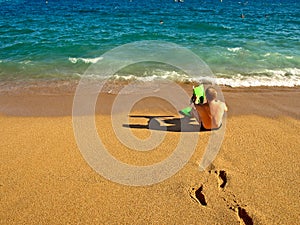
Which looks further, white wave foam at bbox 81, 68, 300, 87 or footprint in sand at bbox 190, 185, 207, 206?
white wave foam at bbox 81, 68, 300, 87

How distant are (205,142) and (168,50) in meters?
8.08

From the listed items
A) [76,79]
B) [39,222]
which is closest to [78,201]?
[39,222]

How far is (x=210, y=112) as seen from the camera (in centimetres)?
564

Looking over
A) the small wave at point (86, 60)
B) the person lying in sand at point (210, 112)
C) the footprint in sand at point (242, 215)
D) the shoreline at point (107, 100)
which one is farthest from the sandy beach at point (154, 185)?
the small wave at point (86, 60)

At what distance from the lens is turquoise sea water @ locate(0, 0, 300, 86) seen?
9906 millimetres

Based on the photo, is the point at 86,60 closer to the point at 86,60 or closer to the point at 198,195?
the point at 86,60

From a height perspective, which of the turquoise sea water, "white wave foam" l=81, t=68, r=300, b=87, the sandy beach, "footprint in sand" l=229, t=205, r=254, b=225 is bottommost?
the turquoise sea water

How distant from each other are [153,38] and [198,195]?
39.9ft

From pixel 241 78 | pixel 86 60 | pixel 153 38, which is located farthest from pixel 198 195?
pixel 153 38

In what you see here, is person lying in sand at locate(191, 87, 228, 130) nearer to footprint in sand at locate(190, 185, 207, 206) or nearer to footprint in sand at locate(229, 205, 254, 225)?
footprint in sand at locate(190, 185, 207, 206)

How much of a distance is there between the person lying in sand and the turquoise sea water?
10.7ft

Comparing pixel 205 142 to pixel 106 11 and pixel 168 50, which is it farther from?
pixel 106 11

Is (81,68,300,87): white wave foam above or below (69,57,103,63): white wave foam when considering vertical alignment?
above

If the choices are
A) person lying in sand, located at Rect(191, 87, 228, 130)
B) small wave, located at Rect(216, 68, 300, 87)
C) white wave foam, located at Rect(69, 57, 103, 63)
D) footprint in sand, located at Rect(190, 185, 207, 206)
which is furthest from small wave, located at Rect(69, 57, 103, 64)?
footprint in sand, located at Rect(190, 185, 207, 206)
